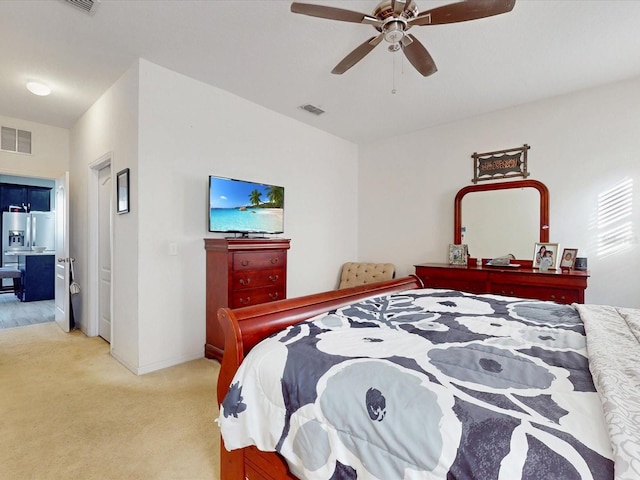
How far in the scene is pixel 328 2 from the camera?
219 cm

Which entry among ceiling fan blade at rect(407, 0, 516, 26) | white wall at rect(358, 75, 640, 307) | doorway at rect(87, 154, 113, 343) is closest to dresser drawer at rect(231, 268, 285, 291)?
doorway at rect(87, 154, 113, 343)

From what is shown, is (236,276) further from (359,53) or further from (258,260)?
(359,53)

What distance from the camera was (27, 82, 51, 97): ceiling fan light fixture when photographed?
3.23m

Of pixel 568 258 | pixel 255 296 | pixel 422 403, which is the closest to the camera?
pixel 422 403

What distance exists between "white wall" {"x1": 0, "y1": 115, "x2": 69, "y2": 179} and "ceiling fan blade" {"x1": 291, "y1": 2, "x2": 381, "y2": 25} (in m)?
4.15

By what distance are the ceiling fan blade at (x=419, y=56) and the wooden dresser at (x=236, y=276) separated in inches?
80.4

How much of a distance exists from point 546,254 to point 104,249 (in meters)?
5.04

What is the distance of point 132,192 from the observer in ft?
9.55

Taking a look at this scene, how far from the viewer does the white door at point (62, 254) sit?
407 centimetres

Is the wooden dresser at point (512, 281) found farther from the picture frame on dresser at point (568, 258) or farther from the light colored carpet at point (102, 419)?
the light colored carpet at point (102, 419)

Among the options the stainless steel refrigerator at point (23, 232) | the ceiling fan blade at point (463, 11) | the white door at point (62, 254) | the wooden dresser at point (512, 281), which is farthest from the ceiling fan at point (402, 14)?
the stainless steel refrigerator at point (23, 232)

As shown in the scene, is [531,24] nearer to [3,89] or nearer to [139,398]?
[139,398]

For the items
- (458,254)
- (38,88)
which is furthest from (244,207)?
(458,254)

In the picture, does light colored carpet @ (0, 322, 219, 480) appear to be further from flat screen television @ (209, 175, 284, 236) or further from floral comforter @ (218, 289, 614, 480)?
flat screen television @ (209, 175, 284, 236)
